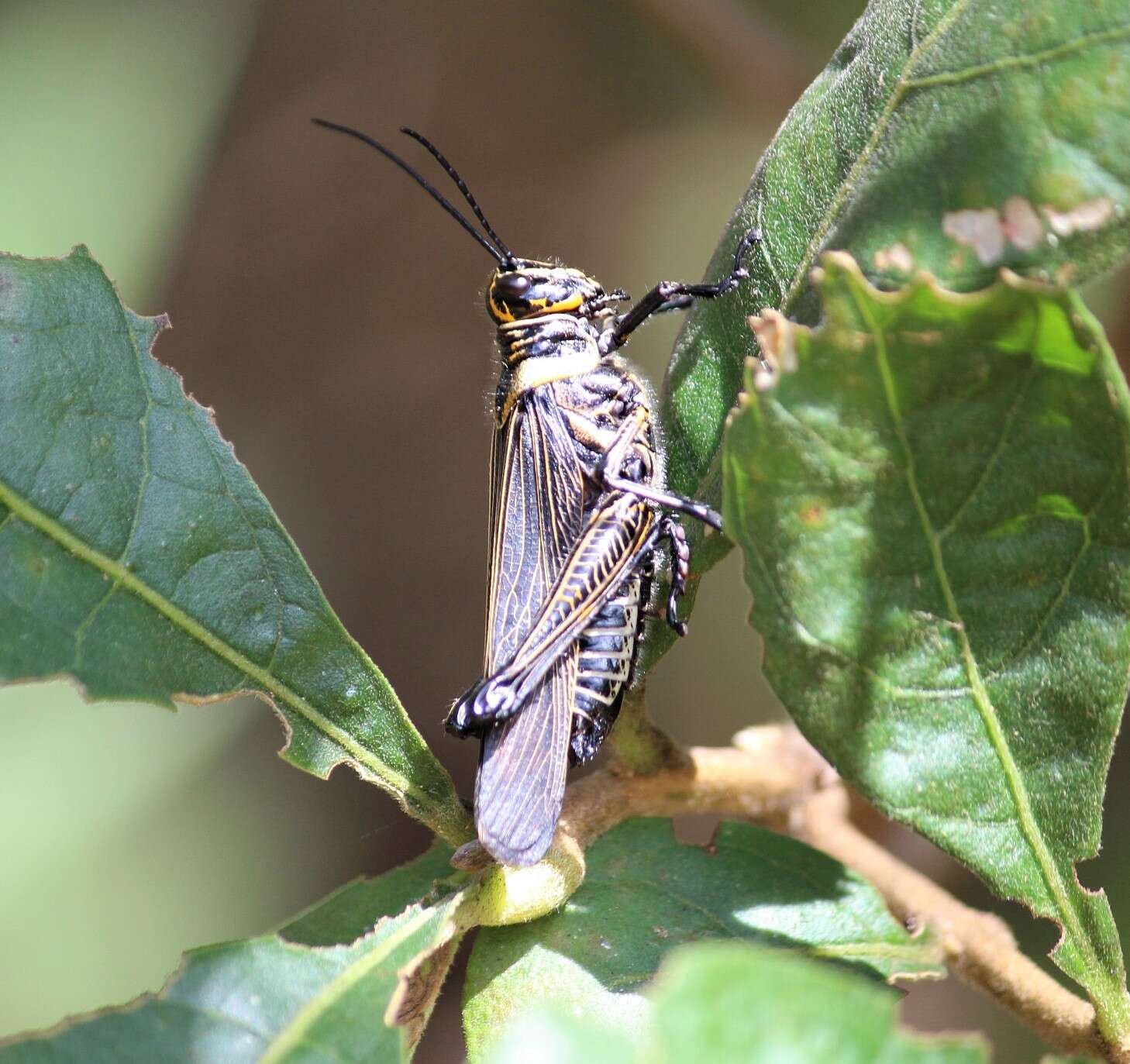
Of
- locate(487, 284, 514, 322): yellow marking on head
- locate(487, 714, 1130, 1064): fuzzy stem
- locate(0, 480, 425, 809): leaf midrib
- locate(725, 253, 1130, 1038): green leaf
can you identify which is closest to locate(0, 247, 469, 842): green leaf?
locate(0, 480, 425, 809): leaf midrib

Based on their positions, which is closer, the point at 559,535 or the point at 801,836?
the point at 801,836

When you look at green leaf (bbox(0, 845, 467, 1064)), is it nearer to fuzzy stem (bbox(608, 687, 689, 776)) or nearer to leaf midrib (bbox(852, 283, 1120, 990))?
fuzzy stem (bbox(608, 687, 689, 776))

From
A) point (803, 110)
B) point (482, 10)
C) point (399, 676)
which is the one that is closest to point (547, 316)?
point (803, 110)

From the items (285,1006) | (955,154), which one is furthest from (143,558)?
(955,154)

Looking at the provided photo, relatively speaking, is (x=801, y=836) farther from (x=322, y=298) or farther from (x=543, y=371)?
(x=322, y=298)

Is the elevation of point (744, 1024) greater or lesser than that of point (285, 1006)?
greater

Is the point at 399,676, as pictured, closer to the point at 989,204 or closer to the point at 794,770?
the point at 794,770
